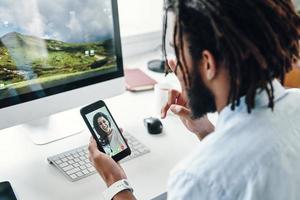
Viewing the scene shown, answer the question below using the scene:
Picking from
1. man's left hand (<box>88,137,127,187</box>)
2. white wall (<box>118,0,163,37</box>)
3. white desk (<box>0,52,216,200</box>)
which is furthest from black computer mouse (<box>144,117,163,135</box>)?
white wall (<box>118,0,163,37</box>)

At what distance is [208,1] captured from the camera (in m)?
0.64

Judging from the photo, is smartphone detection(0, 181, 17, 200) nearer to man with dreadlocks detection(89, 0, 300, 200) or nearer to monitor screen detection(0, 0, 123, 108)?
monitor screen detection(0, 0, 123, 108)

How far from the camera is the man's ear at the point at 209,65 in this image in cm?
67

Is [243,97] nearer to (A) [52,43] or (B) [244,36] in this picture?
(B) [244,36]

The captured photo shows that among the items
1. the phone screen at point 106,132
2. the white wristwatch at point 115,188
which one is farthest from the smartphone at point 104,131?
the white wristwatch at point 115,188

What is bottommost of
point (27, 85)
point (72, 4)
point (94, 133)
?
point (94, 133)

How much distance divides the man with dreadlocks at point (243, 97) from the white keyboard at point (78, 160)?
0.32 m

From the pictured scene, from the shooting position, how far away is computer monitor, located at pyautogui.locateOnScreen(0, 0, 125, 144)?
94cm

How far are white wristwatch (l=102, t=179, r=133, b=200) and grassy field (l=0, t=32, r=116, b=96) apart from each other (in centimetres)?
34

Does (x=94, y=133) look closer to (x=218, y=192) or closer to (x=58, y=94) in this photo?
(x=58, y=94)

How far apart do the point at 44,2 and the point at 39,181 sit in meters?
0.44

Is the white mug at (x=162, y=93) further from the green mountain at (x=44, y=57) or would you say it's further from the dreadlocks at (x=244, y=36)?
the dreadlocks at (x=244, y=36)

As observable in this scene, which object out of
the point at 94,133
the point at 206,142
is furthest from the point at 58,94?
the point at 206,142

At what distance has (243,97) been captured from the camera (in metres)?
0.68
